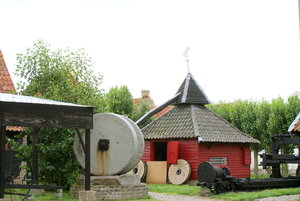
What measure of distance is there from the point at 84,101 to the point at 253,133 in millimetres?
13475

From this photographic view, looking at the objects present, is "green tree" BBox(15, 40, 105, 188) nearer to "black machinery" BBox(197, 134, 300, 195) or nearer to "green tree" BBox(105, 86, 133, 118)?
"black machinery" BBox(197, 134, 300, 195)

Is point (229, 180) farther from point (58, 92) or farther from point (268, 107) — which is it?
point (268, 107)

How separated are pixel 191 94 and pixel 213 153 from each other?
304 centimetres

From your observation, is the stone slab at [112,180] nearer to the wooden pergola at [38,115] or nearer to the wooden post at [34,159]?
the wooden pergola at [38,115]

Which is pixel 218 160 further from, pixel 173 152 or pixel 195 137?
pixel 173 152

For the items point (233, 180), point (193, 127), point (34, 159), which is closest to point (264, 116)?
point (193, 127)

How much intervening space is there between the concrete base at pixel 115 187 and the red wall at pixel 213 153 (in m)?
6.15

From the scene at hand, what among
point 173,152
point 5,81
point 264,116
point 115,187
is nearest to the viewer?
point 115,187

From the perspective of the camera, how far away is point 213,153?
62.4ft

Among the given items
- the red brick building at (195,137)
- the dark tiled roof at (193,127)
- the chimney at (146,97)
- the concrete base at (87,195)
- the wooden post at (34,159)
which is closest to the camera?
the concrete base at (87,195)

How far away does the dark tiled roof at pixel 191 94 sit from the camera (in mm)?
20141

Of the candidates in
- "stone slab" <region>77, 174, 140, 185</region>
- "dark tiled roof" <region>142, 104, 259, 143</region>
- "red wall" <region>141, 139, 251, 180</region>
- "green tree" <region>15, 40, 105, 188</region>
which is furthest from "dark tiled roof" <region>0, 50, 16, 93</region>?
"stone slab" <region>77, 174, 140, 185</region>

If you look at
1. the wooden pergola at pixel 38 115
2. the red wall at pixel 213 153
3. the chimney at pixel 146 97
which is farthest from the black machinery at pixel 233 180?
the chimney at pixel 146 97

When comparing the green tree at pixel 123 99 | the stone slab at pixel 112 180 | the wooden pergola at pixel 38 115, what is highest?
the green tree at pixel 123 99
